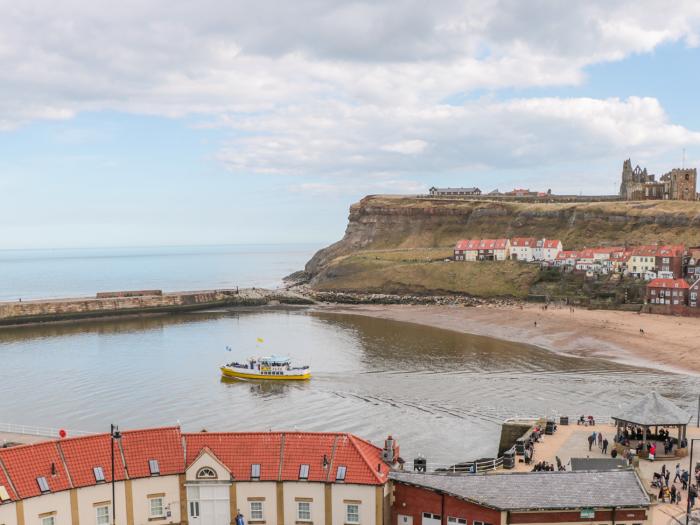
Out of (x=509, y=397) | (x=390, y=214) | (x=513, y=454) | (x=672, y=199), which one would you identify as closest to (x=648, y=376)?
(x=509, y=397)

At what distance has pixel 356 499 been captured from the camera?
2972 cm

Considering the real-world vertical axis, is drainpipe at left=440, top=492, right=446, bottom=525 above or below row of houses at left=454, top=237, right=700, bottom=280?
below

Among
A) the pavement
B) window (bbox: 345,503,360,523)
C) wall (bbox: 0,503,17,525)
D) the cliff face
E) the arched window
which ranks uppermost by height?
the cliff face

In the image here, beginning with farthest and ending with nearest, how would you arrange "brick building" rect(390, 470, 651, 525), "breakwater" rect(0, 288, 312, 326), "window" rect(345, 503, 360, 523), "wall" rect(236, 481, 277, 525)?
"breakwater" rect(0, 288, 312, 326) < "wall" rect(236, 481, 277, 525) < "window" rect(345, 503, 360, 523) < "brick building" rect(390, 470, 651, 525)

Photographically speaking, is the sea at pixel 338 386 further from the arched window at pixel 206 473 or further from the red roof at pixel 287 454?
the arched window at pixel 206 473

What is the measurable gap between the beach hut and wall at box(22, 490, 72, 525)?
30811mm

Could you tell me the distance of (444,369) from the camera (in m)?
73.3

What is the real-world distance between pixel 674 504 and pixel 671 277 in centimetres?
9216

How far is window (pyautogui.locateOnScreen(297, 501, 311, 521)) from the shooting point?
98.9ft

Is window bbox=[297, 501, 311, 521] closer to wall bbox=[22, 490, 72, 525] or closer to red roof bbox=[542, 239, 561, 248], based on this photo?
wall bbox=[22, 490, 72, 525]

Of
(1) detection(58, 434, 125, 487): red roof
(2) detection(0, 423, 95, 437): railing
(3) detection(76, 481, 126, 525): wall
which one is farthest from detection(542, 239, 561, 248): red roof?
(3) detection(76, 481, 126, 525): wall

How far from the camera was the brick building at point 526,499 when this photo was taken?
27453 mm

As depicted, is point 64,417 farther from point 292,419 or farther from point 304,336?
point 304,336

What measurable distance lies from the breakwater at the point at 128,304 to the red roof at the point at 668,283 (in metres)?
67.9
